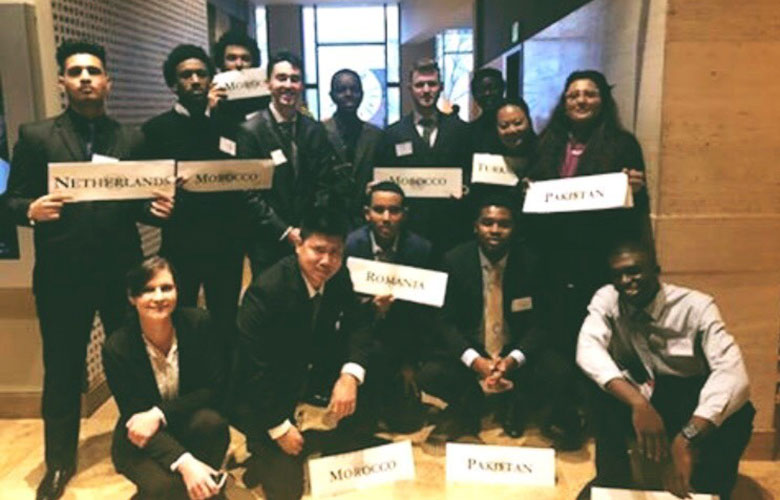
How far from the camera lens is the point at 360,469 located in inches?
102

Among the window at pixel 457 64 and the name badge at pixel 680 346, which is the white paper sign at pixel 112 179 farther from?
the window at pixel 457 64

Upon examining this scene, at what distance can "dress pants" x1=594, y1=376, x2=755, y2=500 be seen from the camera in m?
2.18

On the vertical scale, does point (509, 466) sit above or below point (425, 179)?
below

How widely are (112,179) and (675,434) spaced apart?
6.89 ft

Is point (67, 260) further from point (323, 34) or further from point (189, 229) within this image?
point (323, 34)

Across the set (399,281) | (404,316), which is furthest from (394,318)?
(399,281)

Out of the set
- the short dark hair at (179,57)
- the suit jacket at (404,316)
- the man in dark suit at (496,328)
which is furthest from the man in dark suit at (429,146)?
the short dark hair at (179,57)

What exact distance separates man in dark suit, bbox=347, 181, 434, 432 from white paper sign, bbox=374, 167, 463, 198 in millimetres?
164

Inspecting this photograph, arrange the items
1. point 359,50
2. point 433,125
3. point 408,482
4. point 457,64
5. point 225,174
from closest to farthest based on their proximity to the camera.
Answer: point 408,482, point 225,174, point 433,125, point 457,64, point 359,50

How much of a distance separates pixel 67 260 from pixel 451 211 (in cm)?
173

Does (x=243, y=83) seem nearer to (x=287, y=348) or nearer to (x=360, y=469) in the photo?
(x=287, y=348)

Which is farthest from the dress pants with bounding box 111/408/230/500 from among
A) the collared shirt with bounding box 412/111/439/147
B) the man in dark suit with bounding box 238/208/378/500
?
the collared shirt with bounding box 412/111/439/147

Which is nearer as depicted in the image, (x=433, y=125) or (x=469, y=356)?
(x=469, y=356)

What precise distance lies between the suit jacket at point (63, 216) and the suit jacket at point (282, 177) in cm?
Result: 59
